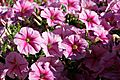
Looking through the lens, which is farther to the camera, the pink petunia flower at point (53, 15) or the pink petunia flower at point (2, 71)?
the pink petunia flower at point (53, 15)

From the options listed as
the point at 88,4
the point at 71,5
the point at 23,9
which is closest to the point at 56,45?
the point at 23,9

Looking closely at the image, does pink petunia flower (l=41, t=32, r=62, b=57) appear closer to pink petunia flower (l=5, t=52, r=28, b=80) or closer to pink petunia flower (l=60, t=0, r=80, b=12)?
pink petunia flower (l=5, t=52, r=28, b=80)

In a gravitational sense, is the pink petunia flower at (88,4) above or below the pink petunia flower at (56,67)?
above

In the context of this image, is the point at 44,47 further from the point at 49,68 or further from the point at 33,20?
the point at 33,20

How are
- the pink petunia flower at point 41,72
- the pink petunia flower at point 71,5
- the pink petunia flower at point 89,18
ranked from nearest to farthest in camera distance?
the pink petunia flower at point 41,72, the pink petunia flower at point 89,18, the pink petunia flower at point 71,5

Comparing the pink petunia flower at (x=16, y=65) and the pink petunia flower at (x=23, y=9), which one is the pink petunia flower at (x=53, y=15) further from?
the pink petunia flower at (x=16, y=65)

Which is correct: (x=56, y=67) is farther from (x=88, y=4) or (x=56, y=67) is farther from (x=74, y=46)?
(x=88, y=4)

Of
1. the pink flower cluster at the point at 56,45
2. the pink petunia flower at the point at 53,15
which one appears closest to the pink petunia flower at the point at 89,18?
the pink flower cluster at the point at 56,45

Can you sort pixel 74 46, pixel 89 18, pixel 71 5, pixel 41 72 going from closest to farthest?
pixel 41 72 → pixel 74 46 → pixel 89 18 → pixel 71 5
